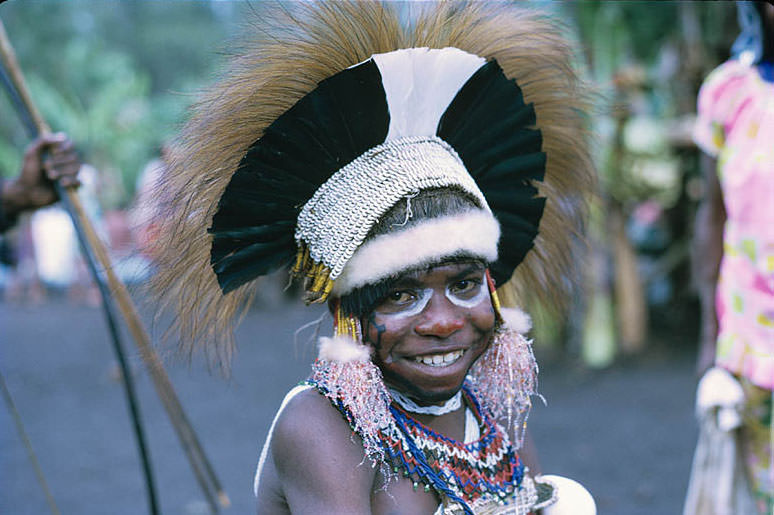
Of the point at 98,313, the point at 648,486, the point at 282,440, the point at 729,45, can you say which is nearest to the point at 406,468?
the point at 282,440

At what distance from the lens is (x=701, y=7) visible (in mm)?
6418

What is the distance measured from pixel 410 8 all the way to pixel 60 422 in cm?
555

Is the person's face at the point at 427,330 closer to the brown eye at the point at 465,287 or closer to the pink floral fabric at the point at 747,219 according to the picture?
the brown eye at the point at 465,287

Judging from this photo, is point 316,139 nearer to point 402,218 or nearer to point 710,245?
point 402,218

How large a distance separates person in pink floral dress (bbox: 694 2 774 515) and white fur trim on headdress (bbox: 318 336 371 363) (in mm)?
1520

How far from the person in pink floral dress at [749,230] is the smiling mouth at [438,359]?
1.35 m

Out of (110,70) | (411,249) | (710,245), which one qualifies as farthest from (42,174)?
(110,70)

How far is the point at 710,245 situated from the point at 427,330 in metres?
1.93

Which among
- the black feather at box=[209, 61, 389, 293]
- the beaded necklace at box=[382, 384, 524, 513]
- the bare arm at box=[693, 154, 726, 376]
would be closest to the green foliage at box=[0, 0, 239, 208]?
the black feather at box=[209, 61, 389, 293]

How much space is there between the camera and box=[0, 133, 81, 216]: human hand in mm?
2541

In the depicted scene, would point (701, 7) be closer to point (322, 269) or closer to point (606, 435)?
point (606, 435)

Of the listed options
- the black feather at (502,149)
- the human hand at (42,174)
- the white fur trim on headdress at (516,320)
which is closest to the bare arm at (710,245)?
the black feather at (502,149)

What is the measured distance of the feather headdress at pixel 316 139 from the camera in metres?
1.65

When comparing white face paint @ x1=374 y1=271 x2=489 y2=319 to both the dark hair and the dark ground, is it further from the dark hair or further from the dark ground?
the dark ground
